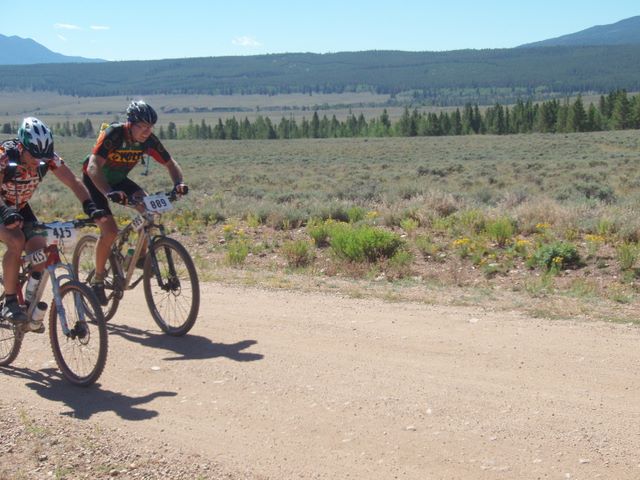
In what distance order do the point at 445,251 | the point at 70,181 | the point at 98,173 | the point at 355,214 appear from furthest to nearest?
the point at 355,214 → the point at 445,251 → the point at 98,173 → the point at 70,181

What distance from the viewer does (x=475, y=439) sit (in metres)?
4.32

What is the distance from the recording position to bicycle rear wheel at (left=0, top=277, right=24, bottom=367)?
5.85m

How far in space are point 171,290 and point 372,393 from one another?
7.62 ft

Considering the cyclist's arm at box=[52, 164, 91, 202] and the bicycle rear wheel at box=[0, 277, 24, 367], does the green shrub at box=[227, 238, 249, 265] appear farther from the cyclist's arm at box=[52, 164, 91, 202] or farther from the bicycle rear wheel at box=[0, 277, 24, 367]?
the cyclist's arm at box=[52, 164, 91, 202]

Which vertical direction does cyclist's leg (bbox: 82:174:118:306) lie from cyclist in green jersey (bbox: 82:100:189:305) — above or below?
below

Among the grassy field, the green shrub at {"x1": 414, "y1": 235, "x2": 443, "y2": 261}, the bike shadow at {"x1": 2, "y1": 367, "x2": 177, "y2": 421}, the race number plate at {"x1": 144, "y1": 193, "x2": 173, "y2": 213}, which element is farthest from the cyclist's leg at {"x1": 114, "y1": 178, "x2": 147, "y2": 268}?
the green shrub at {"x1": 414, "y1": 235, "x2": 443, "y2": 261}

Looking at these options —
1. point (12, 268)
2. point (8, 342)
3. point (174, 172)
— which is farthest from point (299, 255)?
point (12, 268)

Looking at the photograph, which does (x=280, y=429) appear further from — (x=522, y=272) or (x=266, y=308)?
(x=522, y=272)

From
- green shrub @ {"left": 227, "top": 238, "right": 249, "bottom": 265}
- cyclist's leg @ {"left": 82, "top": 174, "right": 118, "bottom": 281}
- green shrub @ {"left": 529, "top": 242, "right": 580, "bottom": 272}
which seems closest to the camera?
cyclist's leg @ {"left": 82, "top": 174, "right": 118, "bottom": 281}

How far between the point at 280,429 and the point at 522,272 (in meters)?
5.54

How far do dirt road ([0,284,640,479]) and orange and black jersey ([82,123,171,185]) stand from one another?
144 cm

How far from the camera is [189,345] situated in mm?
6332

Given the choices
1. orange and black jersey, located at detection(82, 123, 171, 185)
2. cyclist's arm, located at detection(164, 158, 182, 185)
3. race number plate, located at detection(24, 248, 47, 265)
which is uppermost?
orange and black jersey, located at detection(82, 123, 171, 185)

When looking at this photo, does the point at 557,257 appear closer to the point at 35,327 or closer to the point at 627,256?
the point at 627,256
